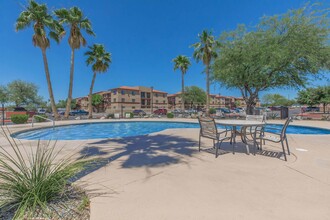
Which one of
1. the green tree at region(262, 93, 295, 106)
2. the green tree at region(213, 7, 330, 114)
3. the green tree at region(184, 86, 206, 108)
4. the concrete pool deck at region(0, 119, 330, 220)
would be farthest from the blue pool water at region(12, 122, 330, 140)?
the green tree at region(262, 93, 295, 106)

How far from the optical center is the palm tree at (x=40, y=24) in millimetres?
16594

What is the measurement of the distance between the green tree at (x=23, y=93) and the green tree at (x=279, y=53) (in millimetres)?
41929

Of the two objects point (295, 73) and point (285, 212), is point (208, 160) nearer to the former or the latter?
point (285, 212)

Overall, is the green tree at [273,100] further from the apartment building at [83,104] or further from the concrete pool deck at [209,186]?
the apartment building at [83,104]

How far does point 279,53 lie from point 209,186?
285 inches

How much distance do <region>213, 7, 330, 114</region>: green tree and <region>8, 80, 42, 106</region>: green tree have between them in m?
41.9

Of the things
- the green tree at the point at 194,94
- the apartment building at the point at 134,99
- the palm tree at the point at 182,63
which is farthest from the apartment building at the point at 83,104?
the palm tree at the point at 182,63

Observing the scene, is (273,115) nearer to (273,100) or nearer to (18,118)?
(18,118)

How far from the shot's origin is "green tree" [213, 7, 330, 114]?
7.64m

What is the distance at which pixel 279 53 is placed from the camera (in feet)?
24.0

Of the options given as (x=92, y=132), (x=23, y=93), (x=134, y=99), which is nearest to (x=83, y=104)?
(x=134, y=99)

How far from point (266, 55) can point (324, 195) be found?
265 inches

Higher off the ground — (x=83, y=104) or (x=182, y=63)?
(x=182, y=63)

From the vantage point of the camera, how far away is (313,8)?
322 inches
